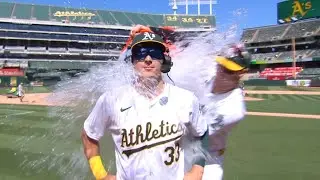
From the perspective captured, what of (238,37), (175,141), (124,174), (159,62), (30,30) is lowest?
(124,174)

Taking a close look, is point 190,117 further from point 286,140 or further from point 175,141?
point 286,140

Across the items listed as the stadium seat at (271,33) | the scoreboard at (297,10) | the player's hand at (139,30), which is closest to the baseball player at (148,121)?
the player's hand at (139,30)

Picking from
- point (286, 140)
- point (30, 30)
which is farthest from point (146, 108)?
point (30, 30)

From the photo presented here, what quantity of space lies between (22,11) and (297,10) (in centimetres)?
4587

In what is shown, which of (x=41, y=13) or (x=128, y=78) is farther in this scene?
(x=41, y=13)

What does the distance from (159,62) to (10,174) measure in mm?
5597

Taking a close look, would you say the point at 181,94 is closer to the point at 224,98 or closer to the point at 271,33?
the point at 224,98

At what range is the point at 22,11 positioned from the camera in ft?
224

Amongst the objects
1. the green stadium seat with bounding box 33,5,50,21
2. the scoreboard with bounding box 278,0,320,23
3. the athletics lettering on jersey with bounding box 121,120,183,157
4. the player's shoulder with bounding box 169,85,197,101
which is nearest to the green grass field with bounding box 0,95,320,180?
the athletics lettering on jersey with bounding box 121,120,183,157

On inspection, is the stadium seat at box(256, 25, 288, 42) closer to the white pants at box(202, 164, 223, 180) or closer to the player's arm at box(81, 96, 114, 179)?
the white pants at box(202, 164, 223, 180)

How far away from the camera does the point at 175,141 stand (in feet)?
7.61

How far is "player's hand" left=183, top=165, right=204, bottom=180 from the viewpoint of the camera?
2.39 m

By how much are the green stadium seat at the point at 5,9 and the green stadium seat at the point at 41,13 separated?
12.5 feet

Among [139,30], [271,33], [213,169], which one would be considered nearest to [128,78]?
[139,30]
